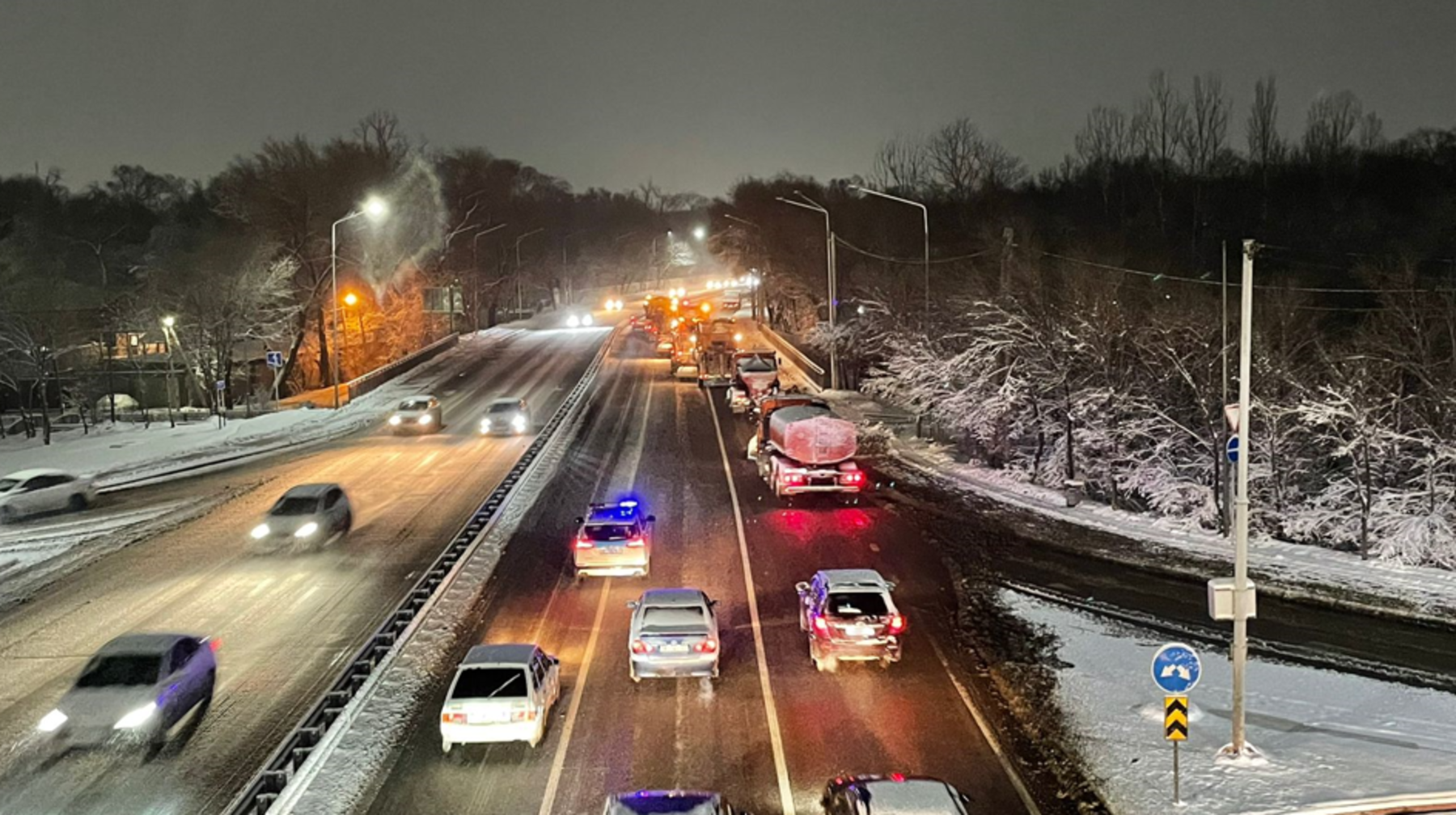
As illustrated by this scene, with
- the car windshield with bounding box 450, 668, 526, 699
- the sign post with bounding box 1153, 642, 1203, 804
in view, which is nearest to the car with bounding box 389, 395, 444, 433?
the car windshield with bounding box 450, 668, 526, 699

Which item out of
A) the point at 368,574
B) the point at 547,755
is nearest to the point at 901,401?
the point at 368,574

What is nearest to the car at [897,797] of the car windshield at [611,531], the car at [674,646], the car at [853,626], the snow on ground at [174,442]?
the car at [674,646]

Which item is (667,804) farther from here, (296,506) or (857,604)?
(296,506)

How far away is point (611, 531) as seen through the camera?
23.4 m

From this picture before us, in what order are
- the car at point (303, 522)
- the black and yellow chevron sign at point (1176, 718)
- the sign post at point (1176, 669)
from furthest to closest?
the car at point (303, 522) → the black and yellow chevron sign at point (1176, 718) → the sign post at point (1176, 669)

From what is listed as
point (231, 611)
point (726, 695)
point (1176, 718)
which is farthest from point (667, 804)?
point (231, 611)

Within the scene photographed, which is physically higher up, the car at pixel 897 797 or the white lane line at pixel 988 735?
the car at pixel 897 797

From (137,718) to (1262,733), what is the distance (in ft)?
51.9

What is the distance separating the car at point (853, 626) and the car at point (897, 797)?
604 centimetres

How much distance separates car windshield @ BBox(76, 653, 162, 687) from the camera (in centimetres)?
1534

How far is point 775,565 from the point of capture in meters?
24.6

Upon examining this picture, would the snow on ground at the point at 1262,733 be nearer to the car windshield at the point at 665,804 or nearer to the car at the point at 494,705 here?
the car windshield at the point at 665,804

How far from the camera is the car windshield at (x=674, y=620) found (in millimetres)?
17203

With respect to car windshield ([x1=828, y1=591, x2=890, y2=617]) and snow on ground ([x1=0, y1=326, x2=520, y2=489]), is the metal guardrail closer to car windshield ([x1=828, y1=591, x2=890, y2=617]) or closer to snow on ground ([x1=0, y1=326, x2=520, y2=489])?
car windshield ([x1=828, y1=591, x2=890, y2=617])
